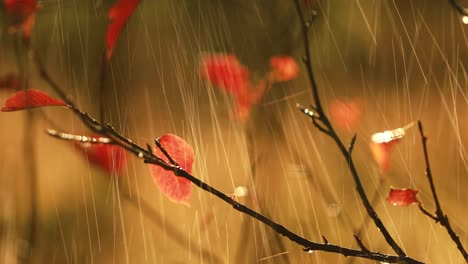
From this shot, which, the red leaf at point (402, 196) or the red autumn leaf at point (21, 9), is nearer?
the red leaf at point (402, 196)

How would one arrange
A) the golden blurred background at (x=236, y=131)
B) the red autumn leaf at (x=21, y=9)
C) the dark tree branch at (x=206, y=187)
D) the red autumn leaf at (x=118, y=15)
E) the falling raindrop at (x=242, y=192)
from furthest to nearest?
1. the golden blurred background at (x=236, y=131)
2. the falling raindrop at (x=242, y=192)
3. the red autumn leaf at (x=21, y=9)
4. the red autumn leaf at (x=118, y=15)
5. the dark tree branch at (x=206, y=187)

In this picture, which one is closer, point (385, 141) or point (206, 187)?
point (206, 187)

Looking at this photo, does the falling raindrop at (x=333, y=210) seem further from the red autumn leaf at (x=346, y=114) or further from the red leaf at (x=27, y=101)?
the red leaf at (x=27, y=101)

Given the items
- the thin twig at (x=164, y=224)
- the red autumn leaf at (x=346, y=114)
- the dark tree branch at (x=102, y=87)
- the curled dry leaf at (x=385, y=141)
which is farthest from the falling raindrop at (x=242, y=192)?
the dark tree branch at (x=102, y=87)

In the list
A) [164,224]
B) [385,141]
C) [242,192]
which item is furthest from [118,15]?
[164,224]

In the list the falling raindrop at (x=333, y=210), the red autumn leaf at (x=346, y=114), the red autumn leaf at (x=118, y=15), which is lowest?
the falling raindrop at (x=333, y=210)

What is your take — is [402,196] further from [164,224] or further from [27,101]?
[164,224]

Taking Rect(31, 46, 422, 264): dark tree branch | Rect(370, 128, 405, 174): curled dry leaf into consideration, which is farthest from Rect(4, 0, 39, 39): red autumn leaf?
Rect(370, 128, 405, 174): curled dry leaf
